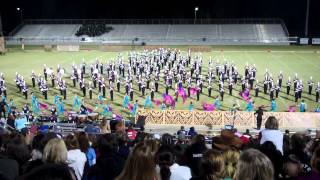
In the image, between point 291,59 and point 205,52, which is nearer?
point 291,59

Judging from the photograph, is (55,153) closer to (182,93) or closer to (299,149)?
(299,149)

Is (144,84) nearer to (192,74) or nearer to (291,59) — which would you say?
(192,74)

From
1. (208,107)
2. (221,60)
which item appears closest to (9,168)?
(208,107)

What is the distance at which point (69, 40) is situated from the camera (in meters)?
50.0

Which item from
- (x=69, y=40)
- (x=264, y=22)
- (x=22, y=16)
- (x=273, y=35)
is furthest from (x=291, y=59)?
(x=22, y=16)

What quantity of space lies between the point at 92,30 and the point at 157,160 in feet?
156

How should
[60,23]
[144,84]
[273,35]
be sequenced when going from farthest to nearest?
[60,23] < [273,35] < [144,84]

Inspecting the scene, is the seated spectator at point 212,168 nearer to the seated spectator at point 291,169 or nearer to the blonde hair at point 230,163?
the blonde hair at point 230,163

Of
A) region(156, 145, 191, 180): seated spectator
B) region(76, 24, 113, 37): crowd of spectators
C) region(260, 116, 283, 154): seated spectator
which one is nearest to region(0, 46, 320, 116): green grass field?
region(76, 24, 113, 37): crowd of spectators


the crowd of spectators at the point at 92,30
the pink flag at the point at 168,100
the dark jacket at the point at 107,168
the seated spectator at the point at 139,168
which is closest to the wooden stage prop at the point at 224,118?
the pink flag at the point at 168,100

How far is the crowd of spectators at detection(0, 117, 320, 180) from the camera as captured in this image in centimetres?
283

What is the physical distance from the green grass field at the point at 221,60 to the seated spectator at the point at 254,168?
14.4 meters

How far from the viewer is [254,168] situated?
2.79m

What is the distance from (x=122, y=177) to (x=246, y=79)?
20.0 meters
